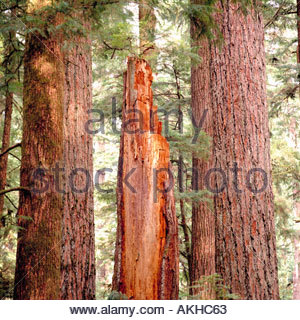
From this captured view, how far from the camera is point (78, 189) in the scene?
20.4ft

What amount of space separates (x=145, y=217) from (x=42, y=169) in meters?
1.25

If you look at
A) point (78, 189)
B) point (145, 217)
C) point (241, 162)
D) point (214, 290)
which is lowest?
point (214, 290)

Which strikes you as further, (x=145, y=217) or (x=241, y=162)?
(x=241, y=162)

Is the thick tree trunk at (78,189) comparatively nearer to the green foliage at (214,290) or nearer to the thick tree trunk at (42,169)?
the thick tree trunk at (42,169)

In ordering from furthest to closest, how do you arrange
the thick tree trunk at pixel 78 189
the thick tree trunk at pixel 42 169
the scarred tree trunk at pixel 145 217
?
1. the thick tree trunk at pixel 78 189
2. the thick tree trunk at pixel 42 169
3. the scarred tree trunk at pixel 145 217

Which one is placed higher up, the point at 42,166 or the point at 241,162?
the point at 241,162

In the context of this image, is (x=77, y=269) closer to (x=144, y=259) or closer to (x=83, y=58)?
(x=144, y=259)

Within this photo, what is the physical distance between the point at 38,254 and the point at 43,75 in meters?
1.99

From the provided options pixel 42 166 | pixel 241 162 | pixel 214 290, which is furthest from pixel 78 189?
pixel 214 290

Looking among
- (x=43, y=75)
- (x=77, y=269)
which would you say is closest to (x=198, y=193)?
(x=77, y=269)

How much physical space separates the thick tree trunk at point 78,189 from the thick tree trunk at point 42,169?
135 centimetres

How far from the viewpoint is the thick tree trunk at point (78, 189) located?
595cm

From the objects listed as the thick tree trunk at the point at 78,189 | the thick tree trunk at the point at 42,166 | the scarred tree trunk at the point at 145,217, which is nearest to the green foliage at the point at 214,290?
the scarred tree trunk at the point at 145,217

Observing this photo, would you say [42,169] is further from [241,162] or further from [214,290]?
[241,162]
